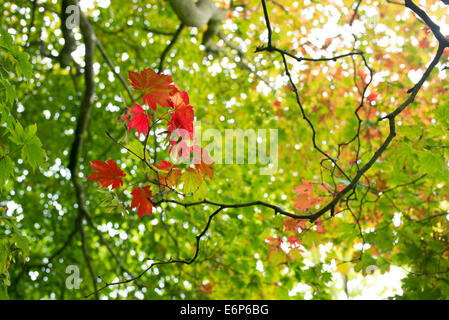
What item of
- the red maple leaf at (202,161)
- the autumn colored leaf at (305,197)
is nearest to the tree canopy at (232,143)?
the autumn colored leaf at (305,197)

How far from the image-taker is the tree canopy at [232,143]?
2275mm

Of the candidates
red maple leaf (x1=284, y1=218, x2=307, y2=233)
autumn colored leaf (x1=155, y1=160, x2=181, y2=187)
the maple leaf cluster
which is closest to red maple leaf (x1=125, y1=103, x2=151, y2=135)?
the maple leaf cluster

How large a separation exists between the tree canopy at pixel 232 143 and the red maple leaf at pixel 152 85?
96cm

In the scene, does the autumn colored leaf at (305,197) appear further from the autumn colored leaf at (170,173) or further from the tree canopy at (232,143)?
the autumn colored leaf at (170,173)

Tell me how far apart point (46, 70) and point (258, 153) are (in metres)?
2.37

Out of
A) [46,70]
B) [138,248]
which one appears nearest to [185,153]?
[138,248]

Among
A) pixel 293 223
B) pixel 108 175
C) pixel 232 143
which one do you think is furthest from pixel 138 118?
pixel 232 143

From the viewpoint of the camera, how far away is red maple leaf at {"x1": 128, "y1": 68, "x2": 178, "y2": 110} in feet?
3.42

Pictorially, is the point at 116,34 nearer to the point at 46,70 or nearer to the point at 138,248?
the point at 46,70

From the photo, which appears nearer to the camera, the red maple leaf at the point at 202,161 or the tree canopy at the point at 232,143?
the red maple leaf at the point at 202,161

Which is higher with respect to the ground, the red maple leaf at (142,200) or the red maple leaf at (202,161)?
the red maple leaf at (202,161)

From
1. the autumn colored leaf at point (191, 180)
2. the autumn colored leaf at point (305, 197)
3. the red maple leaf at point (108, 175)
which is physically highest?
the autumn colored leaf at point (305, 197)

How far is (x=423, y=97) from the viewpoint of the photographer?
3592 mm

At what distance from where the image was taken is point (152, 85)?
3.46 ft
